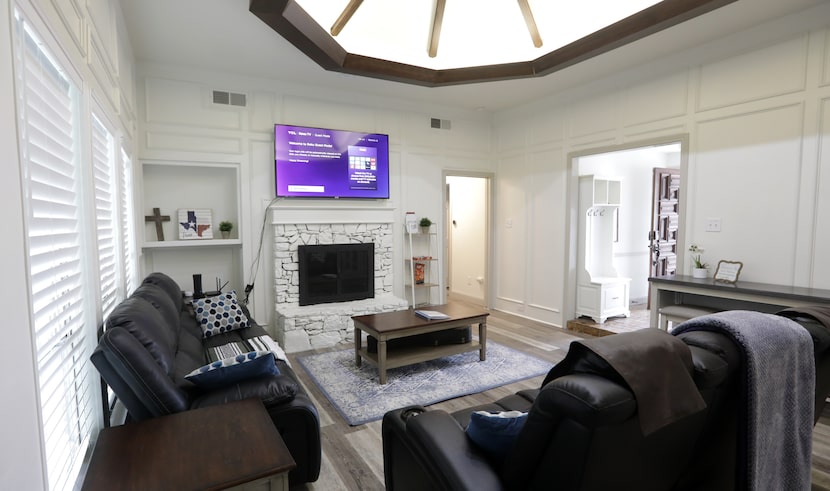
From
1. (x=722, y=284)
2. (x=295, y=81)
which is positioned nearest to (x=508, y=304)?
(x=722, y=284)

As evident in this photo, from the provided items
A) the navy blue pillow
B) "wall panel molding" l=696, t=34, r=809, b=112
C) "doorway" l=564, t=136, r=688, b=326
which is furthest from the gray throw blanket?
"doorway" l=564, t=136, r=688, b=326

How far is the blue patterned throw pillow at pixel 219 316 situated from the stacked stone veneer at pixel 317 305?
0.74m

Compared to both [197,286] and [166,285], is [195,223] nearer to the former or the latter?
[197,286]

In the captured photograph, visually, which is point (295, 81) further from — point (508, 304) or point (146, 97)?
point (508, 304)

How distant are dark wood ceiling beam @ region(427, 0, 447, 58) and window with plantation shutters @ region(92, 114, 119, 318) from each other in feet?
9.38

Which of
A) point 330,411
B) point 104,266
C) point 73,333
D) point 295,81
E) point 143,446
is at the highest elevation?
point 295,81

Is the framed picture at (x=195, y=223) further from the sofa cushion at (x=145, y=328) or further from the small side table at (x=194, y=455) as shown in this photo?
the small side table at (x=194, y=455)

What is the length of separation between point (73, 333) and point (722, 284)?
4.34m

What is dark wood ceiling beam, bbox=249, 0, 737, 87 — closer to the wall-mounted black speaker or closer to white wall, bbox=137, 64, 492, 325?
white wall, bbox=137, 64, 492, 325

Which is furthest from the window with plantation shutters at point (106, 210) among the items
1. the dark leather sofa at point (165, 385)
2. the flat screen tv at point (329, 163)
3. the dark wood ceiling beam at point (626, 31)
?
the dark wood ceiling beam at point (626, 31)

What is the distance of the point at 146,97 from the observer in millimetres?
4098

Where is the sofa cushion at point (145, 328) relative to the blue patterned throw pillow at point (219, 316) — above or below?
above

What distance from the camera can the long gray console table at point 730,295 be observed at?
293cm

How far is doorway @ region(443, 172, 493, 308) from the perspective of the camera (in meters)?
6.25
